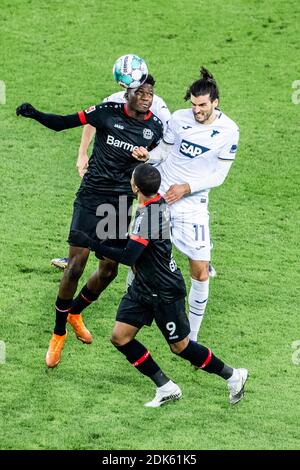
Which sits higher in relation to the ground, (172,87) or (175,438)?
(172,87)

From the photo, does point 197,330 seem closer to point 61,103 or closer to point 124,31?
point 61,103

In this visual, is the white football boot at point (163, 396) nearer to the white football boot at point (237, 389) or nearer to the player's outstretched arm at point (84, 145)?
the white football boot at point (237, 389)

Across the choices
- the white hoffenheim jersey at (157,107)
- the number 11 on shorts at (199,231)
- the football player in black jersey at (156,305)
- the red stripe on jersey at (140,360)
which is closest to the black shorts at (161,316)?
the football player in black jersey at (156,305)

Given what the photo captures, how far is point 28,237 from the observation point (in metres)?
14.0

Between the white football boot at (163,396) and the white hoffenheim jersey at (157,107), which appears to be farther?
the white hoffenheim jersey at (157,107)

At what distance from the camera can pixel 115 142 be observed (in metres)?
11.5

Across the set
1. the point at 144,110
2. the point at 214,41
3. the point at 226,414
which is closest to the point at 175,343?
the point at 226,414

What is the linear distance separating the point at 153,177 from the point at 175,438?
6.98ft

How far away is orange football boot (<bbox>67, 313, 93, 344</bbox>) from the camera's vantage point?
11.9 metres

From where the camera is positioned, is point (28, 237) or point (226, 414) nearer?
point (226, 414)

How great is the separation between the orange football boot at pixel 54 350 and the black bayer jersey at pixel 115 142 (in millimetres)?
1380

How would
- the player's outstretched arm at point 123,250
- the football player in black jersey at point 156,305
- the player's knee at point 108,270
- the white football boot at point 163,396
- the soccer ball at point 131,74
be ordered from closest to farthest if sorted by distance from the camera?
the player's outstretched arm at point 123,250 → the football player in black jersey at point 156,305 → the white football boot at point 163,396 → the soccer ball at point 131,74 → the player's knee at point 108,270

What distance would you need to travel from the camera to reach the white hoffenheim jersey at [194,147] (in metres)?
11.6

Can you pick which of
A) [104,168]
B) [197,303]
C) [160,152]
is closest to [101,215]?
[104,168]
